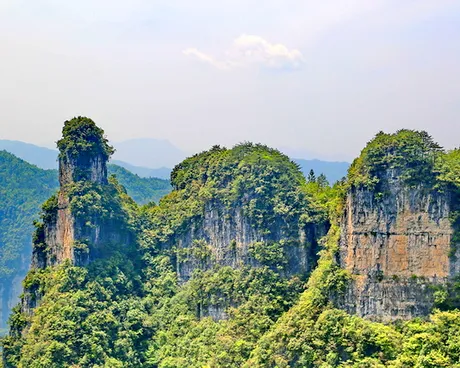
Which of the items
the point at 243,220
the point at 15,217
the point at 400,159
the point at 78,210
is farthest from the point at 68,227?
the point at 15,217

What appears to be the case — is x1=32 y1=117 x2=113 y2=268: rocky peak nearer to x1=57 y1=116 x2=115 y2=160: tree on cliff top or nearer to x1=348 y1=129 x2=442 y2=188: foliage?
x1=57 y1=116 x2=115 y2=160: tree on cliff top

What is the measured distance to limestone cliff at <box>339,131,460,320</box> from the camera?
2705cm

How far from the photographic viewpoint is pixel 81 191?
37406 millimetres

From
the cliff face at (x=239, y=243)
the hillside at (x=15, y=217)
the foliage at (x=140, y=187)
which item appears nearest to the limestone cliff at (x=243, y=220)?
the cliff face at (x=239, y=243)

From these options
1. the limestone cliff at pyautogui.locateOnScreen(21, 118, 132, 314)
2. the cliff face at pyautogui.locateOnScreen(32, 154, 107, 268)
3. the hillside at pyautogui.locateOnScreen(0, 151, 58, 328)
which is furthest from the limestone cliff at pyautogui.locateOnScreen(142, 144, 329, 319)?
the hillside at pyautogui.locateOnScreen(0, 151, 58, 328)

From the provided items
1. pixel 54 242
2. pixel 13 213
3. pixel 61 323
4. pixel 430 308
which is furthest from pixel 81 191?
pixel 13 213

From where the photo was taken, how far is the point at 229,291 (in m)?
34.9

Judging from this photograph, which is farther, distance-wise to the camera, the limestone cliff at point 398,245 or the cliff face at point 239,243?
the cliff face at point 239,243

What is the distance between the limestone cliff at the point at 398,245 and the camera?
88.7ft

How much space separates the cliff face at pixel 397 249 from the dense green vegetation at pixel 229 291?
0.61 meters

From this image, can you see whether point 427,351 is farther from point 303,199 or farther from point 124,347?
point 124,347

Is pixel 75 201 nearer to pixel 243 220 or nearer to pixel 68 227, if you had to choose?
pixel 68 227

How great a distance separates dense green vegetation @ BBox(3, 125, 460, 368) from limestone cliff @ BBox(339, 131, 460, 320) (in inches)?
19.1

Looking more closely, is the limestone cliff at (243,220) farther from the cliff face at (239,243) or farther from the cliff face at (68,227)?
the cliff face at (68,227)
